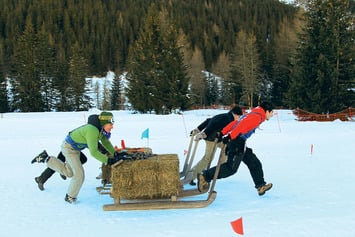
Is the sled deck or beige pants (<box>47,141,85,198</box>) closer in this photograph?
the sled deck

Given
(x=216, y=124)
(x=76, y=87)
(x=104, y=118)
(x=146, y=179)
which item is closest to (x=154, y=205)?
(x=146, y=179)

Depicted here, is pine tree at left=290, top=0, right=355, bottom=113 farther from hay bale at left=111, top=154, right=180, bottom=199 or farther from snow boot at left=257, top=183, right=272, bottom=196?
hay bale at left=111, top=154, right=180, bottom=199

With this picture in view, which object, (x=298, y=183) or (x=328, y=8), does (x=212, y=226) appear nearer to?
(x=298, y=183)

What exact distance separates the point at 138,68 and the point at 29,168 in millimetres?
30267

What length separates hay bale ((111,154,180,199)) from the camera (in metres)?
6.09

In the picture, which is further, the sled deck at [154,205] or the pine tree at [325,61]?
the pine tree at [325,61]

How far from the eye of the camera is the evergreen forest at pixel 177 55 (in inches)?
1202

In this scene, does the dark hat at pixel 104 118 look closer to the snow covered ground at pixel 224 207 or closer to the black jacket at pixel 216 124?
the snow covered ground at pixel 224 207

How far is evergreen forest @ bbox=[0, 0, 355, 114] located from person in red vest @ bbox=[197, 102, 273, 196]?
24665mm

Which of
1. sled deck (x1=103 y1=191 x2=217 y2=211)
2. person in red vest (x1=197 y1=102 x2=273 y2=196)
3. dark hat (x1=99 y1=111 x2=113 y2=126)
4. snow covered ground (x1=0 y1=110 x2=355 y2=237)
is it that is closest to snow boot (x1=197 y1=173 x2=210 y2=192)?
person in red vest (x1=197 y1=102 x2=273 y2=196)

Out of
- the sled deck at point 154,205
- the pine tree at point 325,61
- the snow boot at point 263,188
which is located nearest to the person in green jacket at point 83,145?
the sled deck at point 154,205

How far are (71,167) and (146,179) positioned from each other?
1.64 m

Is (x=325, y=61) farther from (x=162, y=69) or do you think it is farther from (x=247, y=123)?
(x=247, y=123)

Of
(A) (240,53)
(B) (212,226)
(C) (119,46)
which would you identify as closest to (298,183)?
(B) (212,226)
